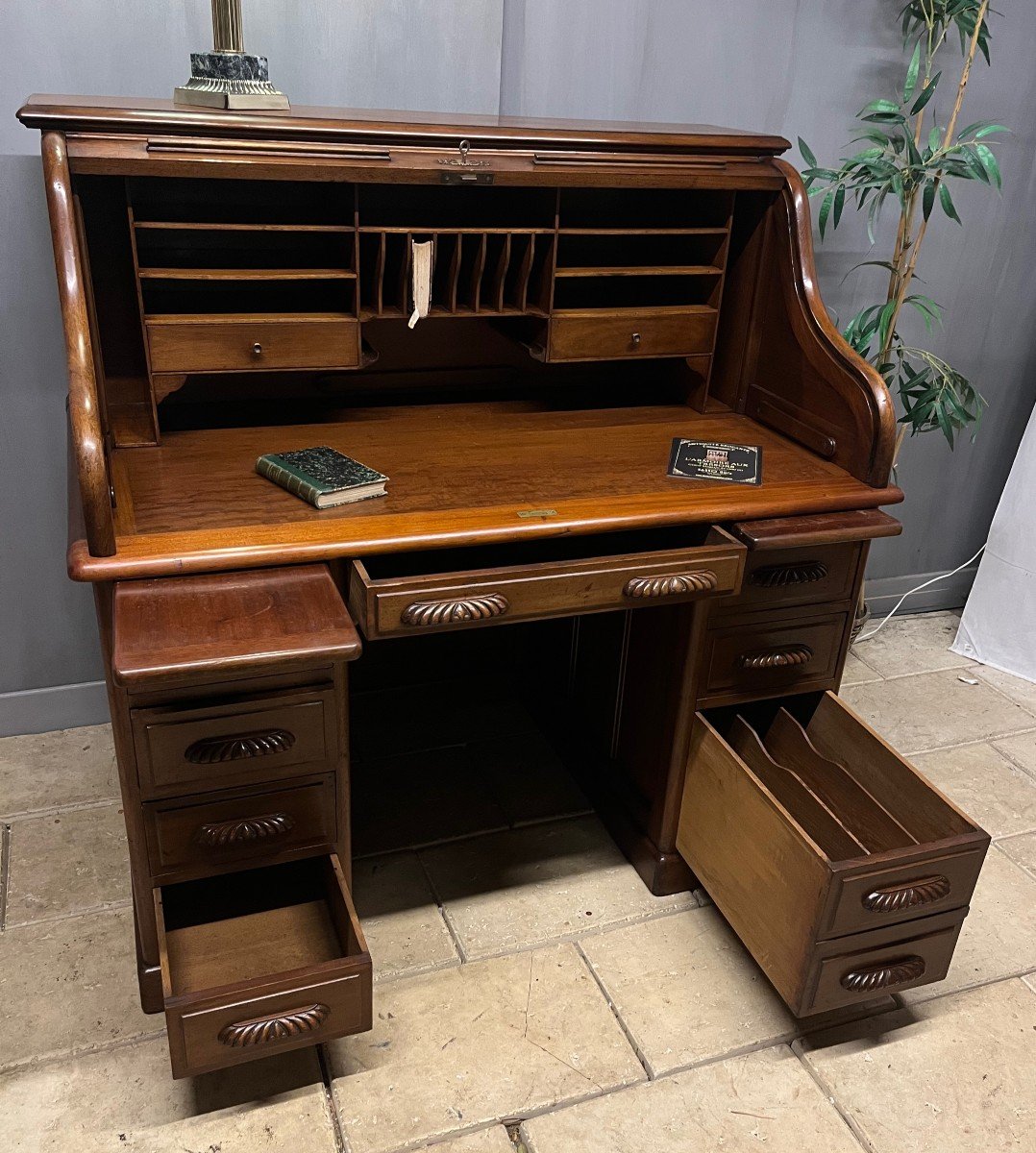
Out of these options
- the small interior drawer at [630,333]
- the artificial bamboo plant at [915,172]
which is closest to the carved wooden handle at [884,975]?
the small interior drawer at [630,333]

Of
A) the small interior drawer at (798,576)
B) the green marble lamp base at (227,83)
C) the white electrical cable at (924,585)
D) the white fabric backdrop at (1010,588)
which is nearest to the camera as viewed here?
the green marble lamp base at (227,83)

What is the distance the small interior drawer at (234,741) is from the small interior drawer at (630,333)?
0.92 metres

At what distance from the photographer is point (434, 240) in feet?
6.50

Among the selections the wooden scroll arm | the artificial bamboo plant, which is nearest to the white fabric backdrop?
the artificial bamboo plant

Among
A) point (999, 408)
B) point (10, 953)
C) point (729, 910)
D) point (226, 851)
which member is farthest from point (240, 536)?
point (999, 408)

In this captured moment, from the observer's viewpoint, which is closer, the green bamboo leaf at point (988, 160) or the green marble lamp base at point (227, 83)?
the green marble lamp base at point (227, 83)

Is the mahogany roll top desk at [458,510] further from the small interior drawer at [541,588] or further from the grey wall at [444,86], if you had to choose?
the grey wall at [444,86]

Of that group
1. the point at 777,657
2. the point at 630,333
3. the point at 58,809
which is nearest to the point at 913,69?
the point at 630,333

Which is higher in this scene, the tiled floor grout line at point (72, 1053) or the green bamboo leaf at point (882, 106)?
the green bamboo leaf at point (882, 106)

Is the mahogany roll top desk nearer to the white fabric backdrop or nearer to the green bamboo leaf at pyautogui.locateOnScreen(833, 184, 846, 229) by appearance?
the green bamboo leaf at pyautogui.locateOnScreen(833, 184, 846, 229)

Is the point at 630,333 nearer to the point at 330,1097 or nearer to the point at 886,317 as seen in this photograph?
the point at 886,317

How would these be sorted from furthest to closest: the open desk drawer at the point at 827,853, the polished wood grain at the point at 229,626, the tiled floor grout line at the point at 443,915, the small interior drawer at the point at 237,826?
the tiled floor grout line at the point at 443,915 < the open desk drawer at the point at 827,853 < the small interior drawer at the point at 237,826 < the polished wood grain at the point at 229,626

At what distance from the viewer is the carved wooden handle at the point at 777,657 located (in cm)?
200

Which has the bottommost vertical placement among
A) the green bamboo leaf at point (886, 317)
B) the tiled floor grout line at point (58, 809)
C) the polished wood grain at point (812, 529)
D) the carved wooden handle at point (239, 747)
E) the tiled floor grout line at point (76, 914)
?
the tiled floor grout line at point (58, 809)
